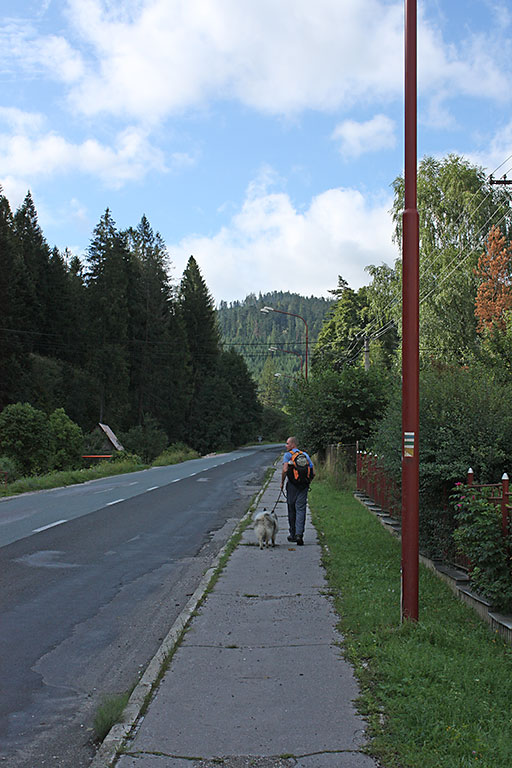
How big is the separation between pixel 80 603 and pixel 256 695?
4062 millimetres

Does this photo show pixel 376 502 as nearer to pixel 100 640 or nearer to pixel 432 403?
pixel 432 403

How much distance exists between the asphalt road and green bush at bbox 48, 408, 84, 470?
73.1 ft

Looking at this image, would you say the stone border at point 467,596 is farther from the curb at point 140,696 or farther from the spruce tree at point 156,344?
the spruce tree at point 156,344

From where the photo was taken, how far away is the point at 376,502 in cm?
1659

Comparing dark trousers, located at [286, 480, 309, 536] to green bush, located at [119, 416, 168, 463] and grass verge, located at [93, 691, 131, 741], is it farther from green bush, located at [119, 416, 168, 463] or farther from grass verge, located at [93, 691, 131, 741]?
green bush, located at [119, 416, 168, 463]

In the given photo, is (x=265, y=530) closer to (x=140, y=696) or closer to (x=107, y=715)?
(x=140, y=696)

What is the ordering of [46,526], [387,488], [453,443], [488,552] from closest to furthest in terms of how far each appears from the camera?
[488,552] → [453,443] → [387,488] → [46,526]

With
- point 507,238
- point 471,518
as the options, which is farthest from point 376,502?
point 507,238

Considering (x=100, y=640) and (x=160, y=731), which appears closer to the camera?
(x=160, y=731)

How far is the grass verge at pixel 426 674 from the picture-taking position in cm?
405

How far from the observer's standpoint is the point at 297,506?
1241 cm

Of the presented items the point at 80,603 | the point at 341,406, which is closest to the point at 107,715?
the point at 80,603

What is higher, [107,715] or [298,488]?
[298,488]

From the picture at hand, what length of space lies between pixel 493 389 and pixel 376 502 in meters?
6.89
